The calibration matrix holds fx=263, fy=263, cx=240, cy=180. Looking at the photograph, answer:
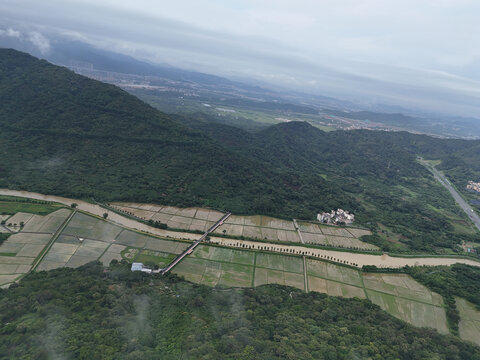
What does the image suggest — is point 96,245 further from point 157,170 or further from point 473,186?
point 473,186

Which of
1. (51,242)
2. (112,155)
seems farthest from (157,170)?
(51,242)

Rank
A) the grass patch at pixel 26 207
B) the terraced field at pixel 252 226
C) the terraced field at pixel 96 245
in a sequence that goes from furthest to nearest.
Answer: the terraced field at pixel 252 226 < the grass patch at pixel 26 207 < the terraced field at pixel 96 245

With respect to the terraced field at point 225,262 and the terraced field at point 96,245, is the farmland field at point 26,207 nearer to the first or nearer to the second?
the terraced field at point 225,262

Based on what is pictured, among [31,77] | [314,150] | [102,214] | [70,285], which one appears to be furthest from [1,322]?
[314,150]

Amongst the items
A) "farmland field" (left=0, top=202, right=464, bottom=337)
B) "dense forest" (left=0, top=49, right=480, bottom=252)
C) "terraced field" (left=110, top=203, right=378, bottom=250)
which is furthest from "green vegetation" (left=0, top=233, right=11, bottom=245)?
"terraced field" (left=110, top=203, right=378, bottom=250)

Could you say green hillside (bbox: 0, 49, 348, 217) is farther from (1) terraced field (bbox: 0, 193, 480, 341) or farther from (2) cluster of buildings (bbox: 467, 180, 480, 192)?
(2) cluster of buildings (bbox: 467, 180, 480, 192)

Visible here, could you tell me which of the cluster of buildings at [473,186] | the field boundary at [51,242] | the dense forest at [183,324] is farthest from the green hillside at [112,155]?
the cluster of buildings at [473,186]

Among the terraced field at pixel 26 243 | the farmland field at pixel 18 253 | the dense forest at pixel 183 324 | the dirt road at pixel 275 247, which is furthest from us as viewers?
the dirt road at pixel 275 247
